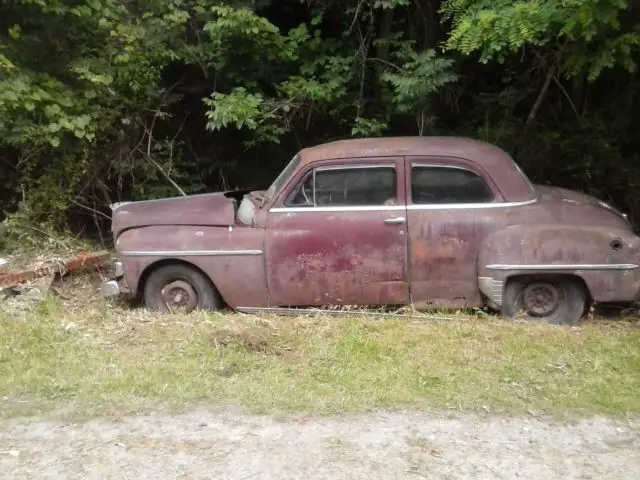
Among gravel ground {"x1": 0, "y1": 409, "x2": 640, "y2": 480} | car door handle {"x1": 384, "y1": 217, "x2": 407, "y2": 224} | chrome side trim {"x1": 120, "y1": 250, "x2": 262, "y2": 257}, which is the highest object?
car door handle {"x1": 384, "y1": 217, "x2": 407, "y2": 224}

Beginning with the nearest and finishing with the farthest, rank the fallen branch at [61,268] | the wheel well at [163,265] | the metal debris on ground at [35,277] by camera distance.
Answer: the wheel well at [163,265] → the metal debris on ground at [35,277] → the fallen branch at [61,268]

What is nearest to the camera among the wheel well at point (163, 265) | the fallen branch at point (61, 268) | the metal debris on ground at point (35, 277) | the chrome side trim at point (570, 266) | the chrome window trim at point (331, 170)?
the chrome side trim at point (570, 266)

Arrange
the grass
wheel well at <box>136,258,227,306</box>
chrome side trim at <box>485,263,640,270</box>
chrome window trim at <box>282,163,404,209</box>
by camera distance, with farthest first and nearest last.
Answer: wheel well at <box>136,258,227,306</box> < chrome window trim at <box>282,163,404,209</box> < chrome side trim at <box>485,263,640,270</box> < the grass

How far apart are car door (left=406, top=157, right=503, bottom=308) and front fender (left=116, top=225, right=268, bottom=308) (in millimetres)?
1390

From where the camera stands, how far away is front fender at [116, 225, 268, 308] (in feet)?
18.8

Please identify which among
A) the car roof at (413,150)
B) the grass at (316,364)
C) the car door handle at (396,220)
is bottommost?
the grass at (316,364)

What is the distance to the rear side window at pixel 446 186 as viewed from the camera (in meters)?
5.59

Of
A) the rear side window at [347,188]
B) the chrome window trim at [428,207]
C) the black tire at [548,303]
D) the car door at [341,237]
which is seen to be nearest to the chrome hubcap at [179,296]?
the car door at [341,237]

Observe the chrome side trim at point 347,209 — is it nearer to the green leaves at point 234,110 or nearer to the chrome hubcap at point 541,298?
the chrome hubcap at point 541,298

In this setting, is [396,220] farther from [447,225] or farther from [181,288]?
[181,288]

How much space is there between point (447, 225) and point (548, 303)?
3.77ft

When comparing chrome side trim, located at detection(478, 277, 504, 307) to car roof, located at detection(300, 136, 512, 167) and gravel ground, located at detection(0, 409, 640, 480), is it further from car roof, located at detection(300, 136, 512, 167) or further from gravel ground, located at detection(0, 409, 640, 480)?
gravel ground, located at detection(0, 409, 640, 480)

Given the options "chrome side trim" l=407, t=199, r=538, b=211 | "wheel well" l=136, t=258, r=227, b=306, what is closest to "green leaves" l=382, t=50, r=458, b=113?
"chrome side trim" l=407, t=199, r=538, b=211

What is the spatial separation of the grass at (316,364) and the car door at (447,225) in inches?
11.7
